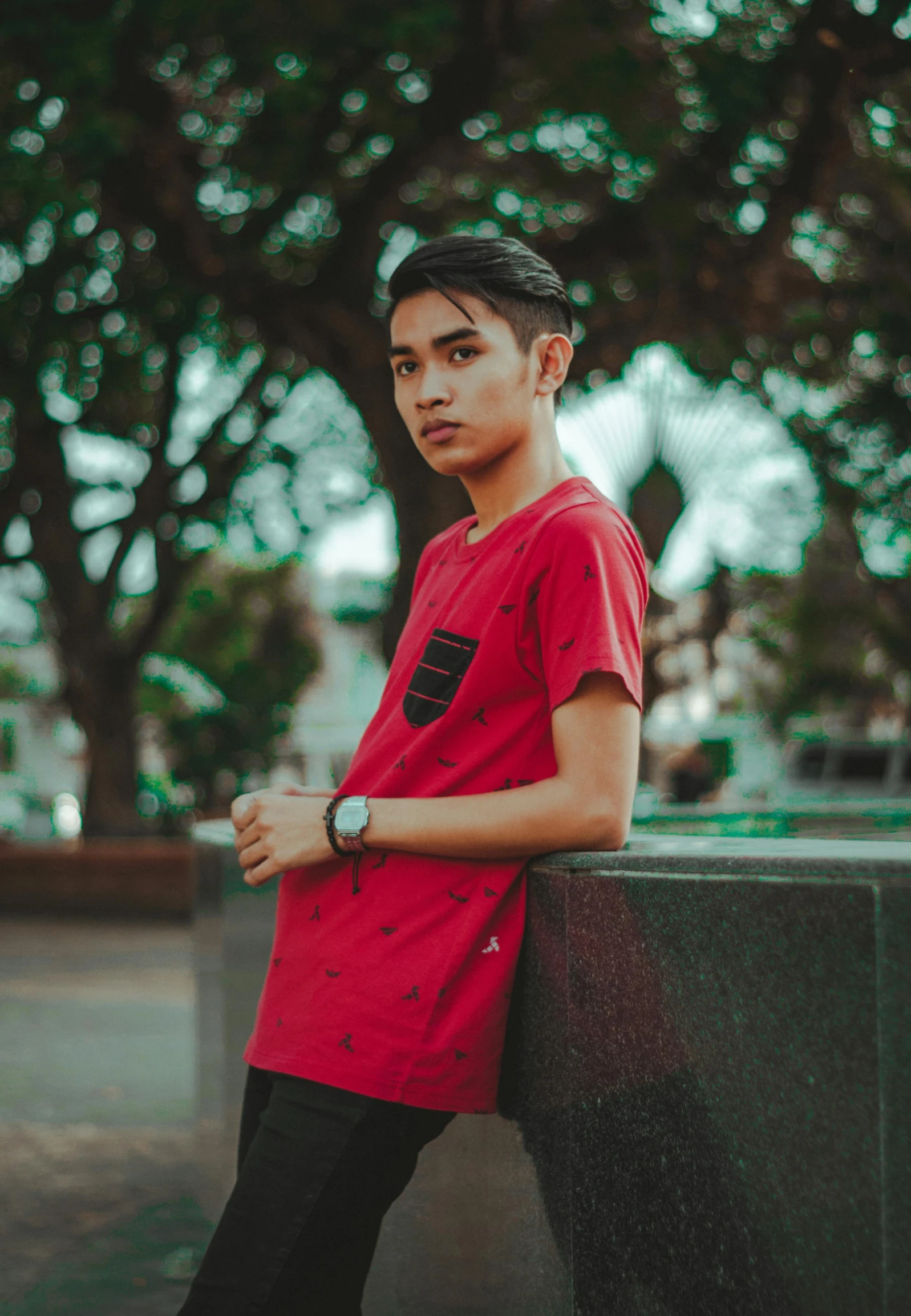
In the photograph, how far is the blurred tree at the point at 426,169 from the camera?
6816 millimetres

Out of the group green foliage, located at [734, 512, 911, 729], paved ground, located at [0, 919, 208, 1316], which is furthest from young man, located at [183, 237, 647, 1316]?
green foliage, located at [734, 512, 911, 729]

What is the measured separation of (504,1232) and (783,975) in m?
0.81

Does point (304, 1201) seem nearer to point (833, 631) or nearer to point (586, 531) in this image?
point (586, 531)

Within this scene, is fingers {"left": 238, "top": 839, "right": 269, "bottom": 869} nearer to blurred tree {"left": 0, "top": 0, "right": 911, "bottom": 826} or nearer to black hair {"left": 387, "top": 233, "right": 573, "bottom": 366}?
black hair {"left": 387, "top": 233, "right": 573, "bottom": 366}

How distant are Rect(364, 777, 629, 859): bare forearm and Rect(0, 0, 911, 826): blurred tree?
5368 millimetres

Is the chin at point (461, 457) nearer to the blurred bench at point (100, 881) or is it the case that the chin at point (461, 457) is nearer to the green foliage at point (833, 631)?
the blurred bench at point (100, 881)

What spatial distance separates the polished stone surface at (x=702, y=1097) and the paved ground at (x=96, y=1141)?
1863mm

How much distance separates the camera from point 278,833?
168 cm

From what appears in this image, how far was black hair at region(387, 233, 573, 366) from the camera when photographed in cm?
173

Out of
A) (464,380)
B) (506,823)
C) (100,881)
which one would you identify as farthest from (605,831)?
(100,881)

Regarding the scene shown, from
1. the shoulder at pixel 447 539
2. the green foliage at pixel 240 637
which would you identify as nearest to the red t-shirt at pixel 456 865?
the shoulder at pixel 447 539

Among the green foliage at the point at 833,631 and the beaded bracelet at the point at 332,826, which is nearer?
the beaded bracelet at the point at 332,826

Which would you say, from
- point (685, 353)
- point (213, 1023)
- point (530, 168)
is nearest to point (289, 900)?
point (213, 1023)

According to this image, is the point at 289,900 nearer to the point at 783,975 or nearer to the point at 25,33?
the point at 783,975
